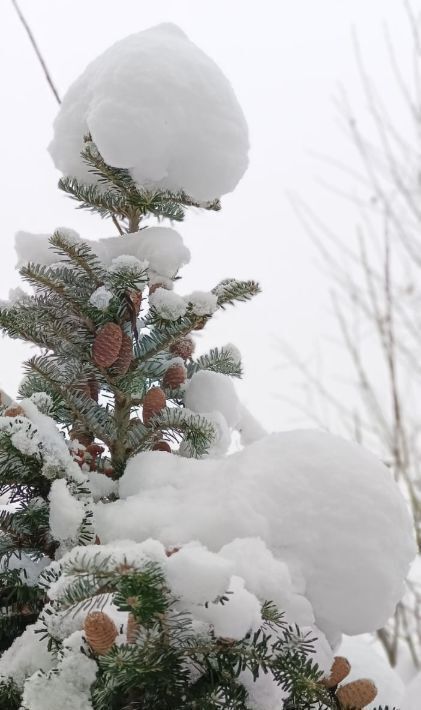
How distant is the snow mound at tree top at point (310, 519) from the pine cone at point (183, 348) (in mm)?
243

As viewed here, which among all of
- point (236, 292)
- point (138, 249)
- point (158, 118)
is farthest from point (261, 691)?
point (158, 118)

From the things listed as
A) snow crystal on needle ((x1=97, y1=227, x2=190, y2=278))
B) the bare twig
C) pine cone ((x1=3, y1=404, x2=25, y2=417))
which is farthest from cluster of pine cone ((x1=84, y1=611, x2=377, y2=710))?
the bare twig

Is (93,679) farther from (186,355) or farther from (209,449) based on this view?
(186,355)

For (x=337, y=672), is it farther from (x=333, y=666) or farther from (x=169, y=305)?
(x=169, y=305)

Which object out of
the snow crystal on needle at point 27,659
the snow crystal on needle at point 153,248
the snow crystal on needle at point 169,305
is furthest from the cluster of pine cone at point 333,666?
the snow crystal on needle at point 153,248

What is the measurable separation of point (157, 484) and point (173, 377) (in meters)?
0.21

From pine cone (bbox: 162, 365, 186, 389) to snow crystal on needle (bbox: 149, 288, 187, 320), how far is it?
0.44 feet

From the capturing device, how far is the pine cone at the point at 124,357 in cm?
85

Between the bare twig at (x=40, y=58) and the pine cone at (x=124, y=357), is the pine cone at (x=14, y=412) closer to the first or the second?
the pine cone at (x=124, y=357)

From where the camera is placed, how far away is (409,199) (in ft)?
8.34

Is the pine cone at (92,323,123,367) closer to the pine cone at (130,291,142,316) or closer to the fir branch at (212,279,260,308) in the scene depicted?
the pine cone at (130,291,142,316)

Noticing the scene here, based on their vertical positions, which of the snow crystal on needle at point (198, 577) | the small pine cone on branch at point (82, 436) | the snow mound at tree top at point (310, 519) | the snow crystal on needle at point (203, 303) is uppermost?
the snow crystal on needle at point (203, 303)

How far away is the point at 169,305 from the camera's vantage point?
2.69 feet

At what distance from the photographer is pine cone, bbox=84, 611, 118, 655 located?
1.80ft
